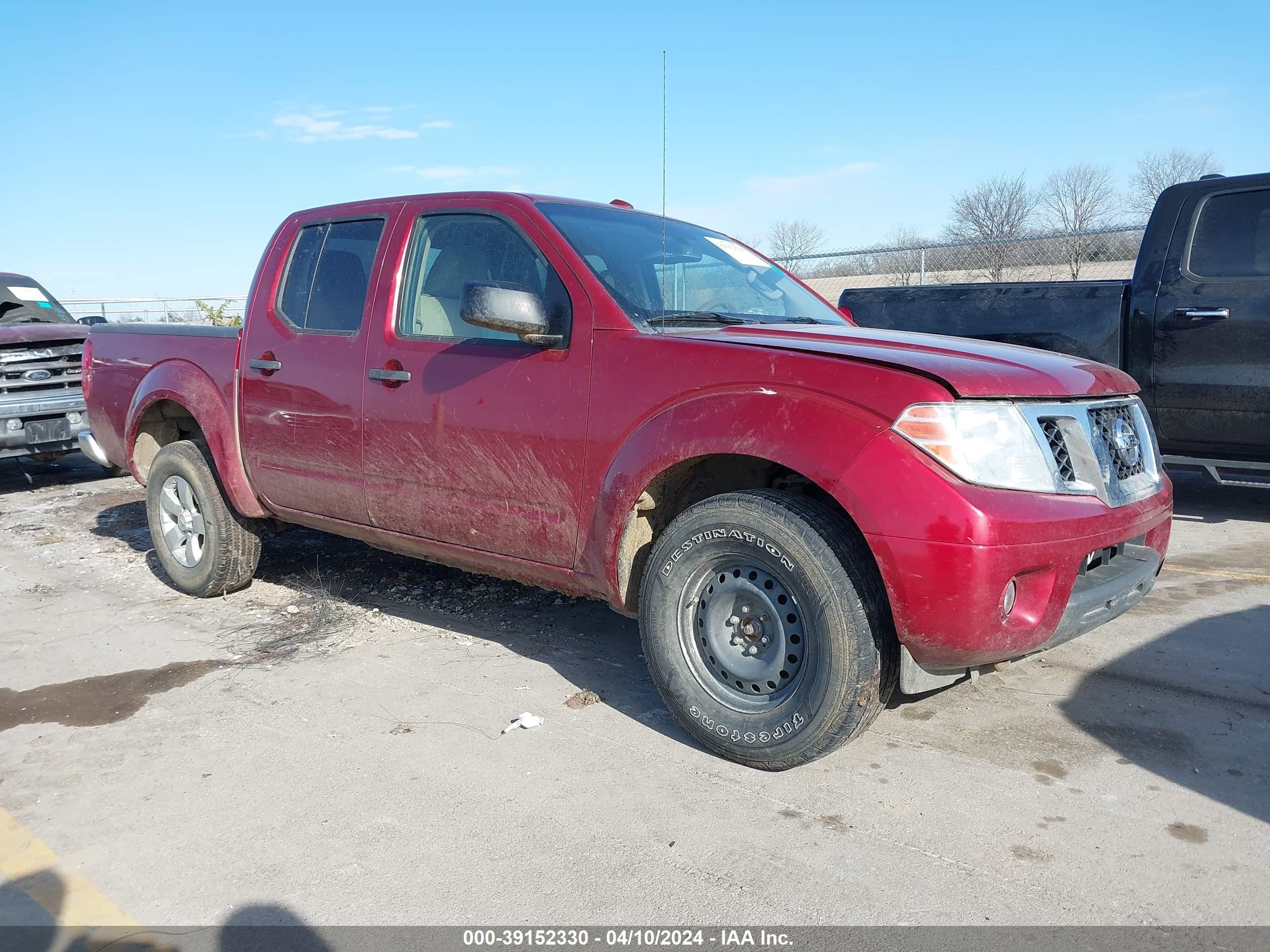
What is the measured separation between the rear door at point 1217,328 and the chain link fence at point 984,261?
14.5 ft

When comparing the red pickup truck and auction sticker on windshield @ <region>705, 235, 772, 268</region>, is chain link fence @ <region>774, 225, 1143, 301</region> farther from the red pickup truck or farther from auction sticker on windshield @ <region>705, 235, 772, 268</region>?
the red pickup truck


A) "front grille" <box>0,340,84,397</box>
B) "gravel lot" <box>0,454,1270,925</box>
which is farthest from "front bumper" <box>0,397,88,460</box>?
"gravel lot" <box>0,454,1270,925</box>

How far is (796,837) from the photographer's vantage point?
285 cm

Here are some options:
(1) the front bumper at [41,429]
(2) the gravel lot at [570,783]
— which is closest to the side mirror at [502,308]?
(2) the gravel lot at [570,783]

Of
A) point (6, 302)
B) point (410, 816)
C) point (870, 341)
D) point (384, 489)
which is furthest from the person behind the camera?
point (6, 302)

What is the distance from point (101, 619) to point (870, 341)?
409cm

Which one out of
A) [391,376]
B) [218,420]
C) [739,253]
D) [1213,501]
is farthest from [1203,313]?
[218,420]

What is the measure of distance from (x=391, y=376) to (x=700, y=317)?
134 centimetres

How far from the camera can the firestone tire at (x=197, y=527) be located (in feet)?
17.1

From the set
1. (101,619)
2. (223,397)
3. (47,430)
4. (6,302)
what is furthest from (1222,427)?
(6,302)

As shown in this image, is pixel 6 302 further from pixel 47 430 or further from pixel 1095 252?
pixel 1095 252

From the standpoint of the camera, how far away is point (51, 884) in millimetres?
2713

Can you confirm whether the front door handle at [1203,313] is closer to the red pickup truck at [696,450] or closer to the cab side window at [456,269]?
the red pickup truck at [696,450]

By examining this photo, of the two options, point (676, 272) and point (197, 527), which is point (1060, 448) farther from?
point (197, 527)
